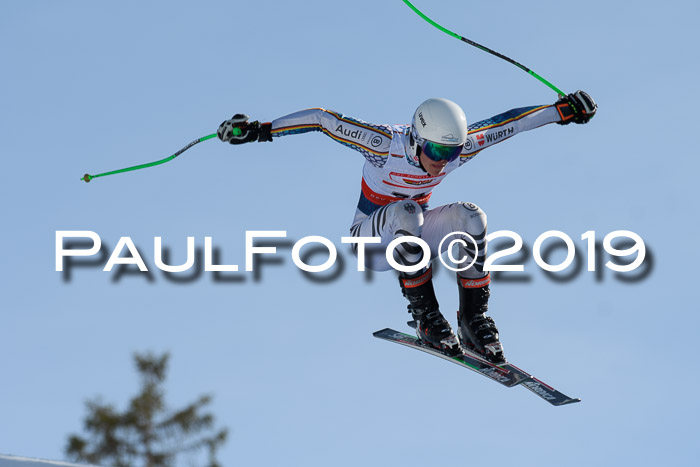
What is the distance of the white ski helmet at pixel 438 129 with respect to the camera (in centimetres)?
1006

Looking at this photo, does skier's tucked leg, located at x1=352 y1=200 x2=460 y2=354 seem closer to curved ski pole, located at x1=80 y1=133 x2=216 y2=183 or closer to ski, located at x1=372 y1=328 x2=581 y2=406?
ski, located at x1=372 y1=328 x2=581 y2=406

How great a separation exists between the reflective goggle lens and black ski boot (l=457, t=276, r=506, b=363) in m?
1.35

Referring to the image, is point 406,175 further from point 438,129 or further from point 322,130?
point 322,130

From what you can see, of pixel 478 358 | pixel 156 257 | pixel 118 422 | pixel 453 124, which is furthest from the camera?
pixel 118 422

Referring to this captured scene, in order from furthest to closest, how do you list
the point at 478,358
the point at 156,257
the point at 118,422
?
1. the point at 118,422
2. the point at 156,257
3. the point at 478,358

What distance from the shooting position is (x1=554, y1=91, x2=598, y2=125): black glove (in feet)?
36.0

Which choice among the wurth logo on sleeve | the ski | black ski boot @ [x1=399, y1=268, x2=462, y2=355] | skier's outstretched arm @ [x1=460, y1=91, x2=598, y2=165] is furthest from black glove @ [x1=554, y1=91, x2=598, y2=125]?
the ski

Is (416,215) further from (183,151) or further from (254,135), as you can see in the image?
(183,151)

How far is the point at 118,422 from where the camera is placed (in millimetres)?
27078

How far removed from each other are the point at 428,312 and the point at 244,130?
104 inches

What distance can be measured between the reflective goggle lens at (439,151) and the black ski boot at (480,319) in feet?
4.42

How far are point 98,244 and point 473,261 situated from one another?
458cm

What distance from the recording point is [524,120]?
10.8 meters

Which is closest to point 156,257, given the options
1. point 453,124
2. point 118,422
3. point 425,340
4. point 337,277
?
point 337,277
